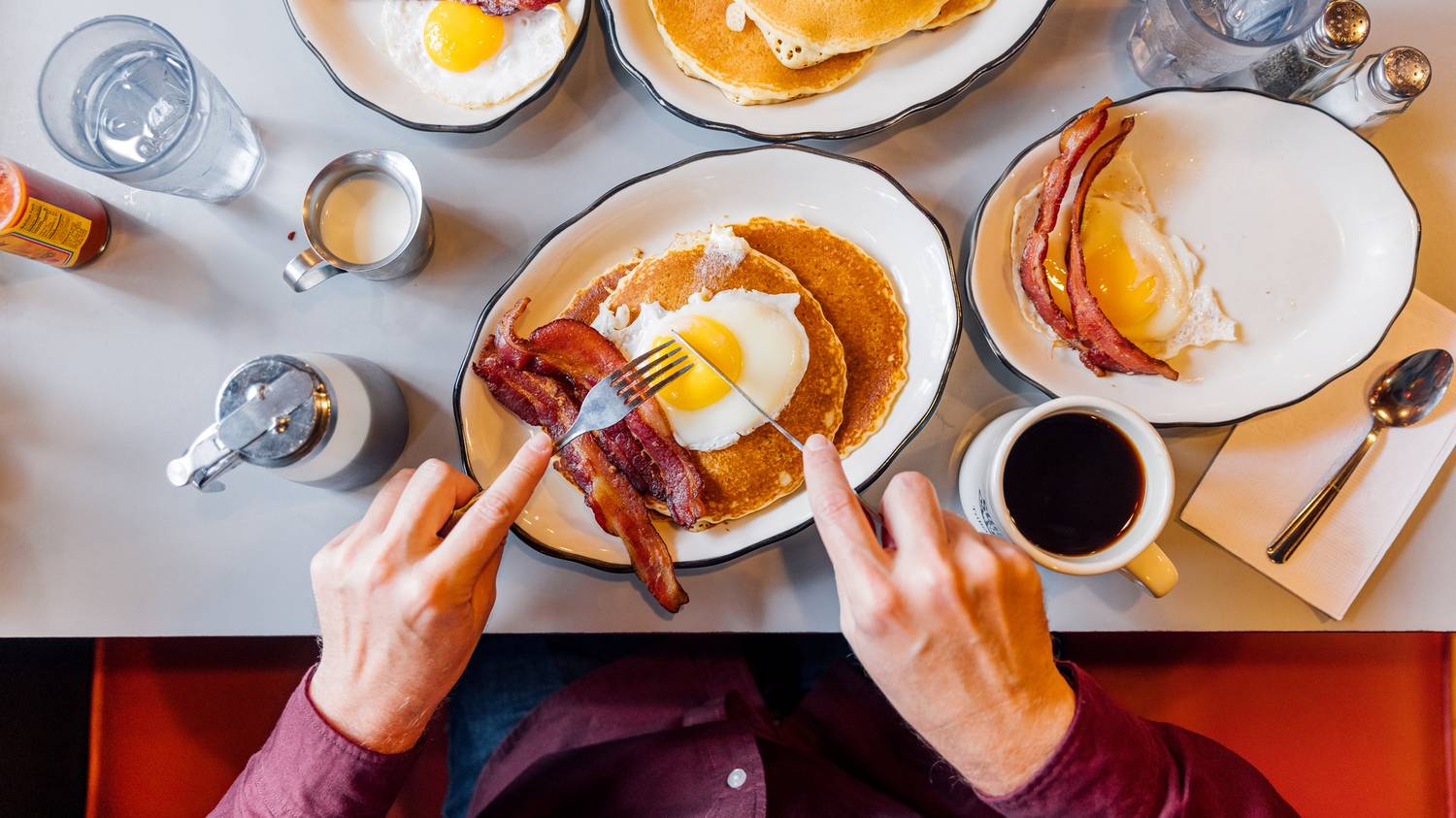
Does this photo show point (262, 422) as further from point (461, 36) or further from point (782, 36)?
point (782, 36)

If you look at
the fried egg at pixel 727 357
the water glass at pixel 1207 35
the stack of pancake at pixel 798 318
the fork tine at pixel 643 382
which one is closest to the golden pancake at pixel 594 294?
the stack of pancake at pixel 798 318

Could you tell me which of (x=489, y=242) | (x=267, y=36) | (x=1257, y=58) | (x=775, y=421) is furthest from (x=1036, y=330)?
(x=267, y=36)

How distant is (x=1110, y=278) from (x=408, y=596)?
1.29 meters

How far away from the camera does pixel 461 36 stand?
1.46 m

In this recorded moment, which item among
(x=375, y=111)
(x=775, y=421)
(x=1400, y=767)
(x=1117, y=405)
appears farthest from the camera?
(x=1400, y=767)

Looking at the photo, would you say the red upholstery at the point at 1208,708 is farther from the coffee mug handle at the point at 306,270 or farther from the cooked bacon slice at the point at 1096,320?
the coffee mug handle at the point at 306,270

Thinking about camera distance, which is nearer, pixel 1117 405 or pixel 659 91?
pixel 1117 405

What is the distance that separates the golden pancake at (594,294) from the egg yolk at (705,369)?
0.17 meters

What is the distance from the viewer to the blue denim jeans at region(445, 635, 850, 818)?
172 centimetres

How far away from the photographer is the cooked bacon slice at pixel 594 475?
4.42ft

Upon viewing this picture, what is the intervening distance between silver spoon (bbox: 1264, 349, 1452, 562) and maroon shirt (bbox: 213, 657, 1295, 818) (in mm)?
396

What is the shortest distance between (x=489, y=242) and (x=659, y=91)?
0.44 metres

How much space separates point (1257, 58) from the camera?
4.61 ft

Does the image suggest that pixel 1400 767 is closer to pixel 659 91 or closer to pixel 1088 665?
pixel 1088 665
